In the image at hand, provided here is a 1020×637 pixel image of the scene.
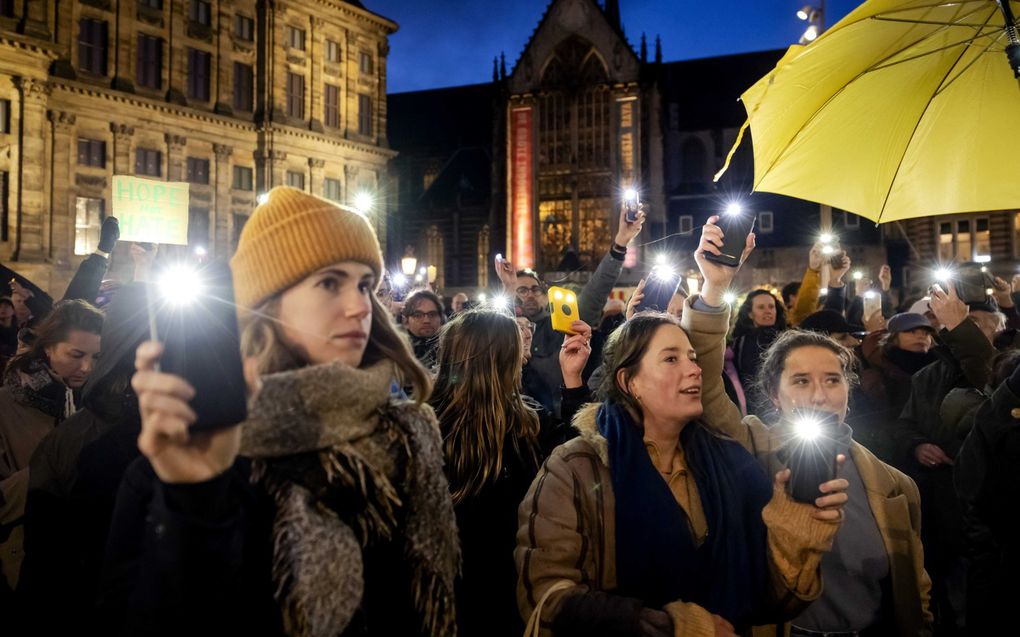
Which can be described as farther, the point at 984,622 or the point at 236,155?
the point at 236,155

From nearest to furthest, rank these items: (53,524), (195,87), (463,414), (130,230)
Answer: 1. (53,524)
2. (463,414)
3. (130,230)
4. (195,87)

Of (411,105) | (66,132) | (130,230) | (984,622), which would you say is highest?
(411,105)

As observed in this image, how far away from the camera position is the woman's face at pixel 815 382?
3363 millimetres

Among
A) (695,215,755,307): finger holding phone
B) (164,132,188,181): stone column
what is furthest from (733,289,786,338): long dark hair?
(164,132,188,181): stone column

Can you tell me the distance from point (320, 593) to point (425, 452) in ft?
1.63

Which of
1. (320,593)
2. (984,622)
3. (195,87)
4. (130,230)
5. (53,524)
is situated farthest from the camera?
(195,87)

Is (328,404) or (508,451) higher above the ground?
(328,404)

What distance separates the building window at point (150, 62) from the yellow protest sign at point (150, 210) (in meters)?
29.8

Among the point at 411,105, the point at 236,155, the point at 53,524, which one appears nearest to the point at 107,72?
the point at 236,155

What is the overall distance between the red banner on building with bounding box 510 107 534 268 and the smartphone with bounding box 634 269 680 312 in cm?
3244

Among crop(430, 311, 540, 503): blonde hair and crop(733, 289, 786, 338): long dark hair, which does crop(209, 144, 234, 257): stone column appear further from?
crop(430, 311, 540, 503): blonde hair

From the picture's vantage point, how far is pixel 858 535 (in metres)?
3.09

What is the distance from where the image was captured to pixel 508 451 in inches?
135

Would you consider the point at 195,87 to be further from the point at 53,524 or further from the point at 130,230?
the point at 53,524
